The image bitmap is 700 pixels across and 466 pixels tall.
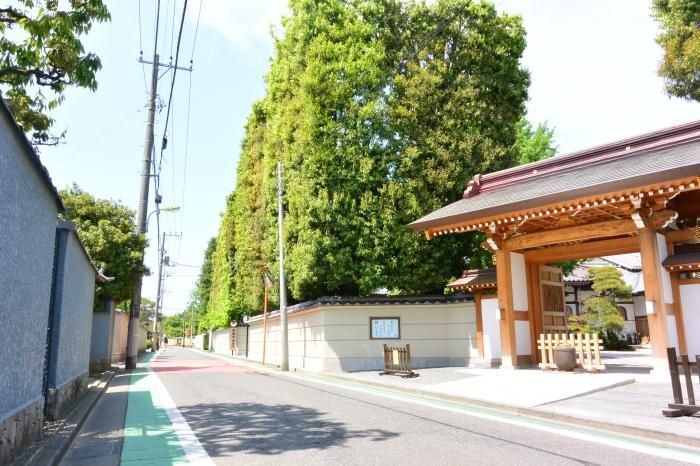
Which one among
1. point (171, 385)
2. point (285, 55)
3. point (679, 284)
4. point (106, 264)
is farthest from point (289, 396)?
point (285, 55)

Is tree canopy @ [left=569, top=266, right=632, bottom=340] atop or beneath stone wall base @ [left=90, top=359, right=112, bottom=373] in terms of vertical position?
atop

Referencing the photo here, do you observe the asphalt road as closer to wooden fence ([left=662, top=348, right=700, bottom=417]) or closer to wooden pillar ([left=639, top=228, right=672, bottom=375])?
wooden fence ([left=662, top=348, right=700, bottom=417])

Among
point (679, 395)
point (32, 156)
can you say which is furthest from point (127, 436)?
A: point (679, 395)

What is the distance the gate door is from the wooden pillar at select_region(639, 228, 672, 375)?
4.12 meters

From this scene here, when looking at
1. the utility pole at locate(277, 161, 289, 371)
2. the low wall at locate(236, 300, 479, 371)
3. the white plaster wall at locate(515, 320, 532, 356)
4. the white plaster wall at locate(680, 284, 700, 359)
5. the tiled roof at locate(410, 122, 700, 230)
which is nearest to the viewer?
the tiled roof at locate(410, 122, 700, 230)

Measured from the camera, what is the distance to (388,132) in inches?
766

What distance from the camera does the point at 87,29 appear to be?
7.25m

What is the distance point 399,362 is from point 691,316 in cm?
793

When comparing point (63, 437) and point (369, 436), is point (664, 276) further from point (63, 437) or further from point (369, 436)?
point (63, 437)

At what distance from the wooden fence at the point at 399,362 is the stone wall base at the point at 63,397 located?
28.5 feet

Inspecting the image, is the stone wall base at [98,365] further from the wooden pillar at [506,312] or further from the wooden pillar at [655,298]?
the wooden pillar at [655,298]

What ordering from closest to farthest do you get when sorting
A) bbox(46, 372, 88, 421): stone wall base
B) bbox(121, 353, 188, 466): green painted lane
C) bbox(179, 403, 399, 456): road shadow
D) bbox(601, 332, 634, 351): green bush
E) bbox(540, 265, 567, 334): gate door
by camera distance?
bbox(121, 353, 188, 466): green painted lane
bbox(179, 403, 399, 456): road shadow
bbox(46, 372, 88, 421): stone wall base
bbox(540, 265, 567, 334): gate door
bbox(601, 332, 634, 351): green bush

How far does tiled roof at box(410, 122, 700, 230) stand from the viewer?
10.8 metres

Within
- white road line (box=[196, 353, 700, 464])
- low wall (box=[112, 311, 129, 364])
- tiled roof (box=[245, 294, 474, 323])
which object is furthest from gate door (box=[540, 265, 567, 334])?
low wall (box=[112, 311, 129, 364])
